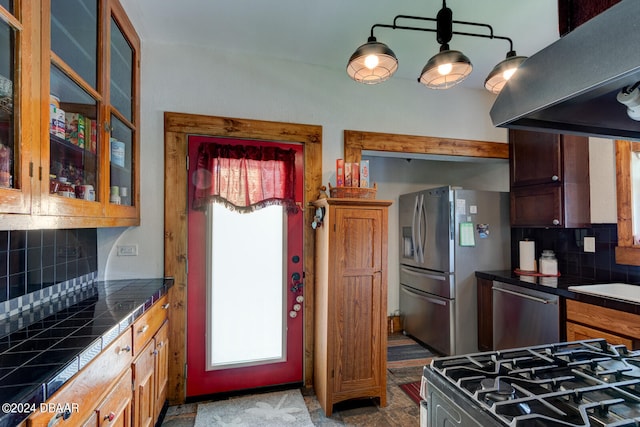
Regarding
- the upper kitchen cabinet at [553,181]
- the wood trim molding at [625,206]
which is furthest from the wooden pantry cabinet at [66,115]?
the wood trim molding at [625,206]

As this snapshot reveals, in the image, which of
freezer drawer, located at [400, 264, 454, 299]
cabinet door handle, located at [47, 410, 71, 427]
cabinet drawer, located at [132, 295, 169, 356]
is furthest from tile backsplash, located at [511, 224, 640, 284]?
cabinet door handle, located at [47, 410, 71, 427]

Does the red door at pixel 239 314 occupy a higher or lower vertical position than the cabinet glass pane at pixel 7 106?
lower

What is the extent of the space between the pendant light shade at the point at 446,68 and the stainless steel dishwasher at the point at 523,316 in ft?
6.19

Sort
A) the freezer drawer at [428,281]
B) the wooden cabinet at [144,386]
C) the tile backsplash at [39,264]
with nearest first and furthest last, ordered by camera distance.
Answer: the tile backsplash at [39,264] < the wooden cabinet at [144,386] < the freezer drawer at [428,281]

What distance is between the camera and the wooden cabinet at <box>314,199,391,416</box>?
7.55ft

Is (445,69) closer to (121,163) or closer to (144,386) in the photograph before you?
(121,163)

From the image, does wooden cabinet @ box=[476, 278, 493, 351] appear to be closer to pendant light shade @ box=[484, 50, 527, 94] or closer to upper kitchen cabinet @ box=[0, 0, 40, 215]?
pendant light shade @ box=[484, 50, 527, 94]

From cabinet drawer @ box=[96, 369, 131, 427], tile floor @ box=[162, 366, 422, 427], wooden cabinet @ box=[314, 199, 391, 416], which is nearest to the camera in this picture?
cabinet drawer @ box=[96, 369, 131, 427]

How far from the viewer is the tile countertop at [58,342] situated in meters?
0.85

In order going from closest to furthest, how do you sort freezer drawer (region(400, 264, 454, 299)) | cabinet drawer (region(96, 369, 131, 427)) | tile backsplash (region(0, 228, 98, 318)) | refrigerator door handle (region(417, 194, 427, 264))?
1. cabinet drawer (region(96, 369, 131, 427))
2. tile backsplash (region(0, 228, 98, 318))
3. freezer drawer (region(400, 264, 454, 299))
4. refrigerator door handle (region(417, 194, 427, 264))

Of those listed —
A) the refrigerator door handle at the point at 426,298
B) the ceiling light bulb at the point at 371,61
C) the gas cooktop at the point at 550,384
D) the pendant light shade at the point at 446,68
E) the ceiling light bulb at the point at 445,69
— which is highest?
the ceiling light bulb at the point at 371,61

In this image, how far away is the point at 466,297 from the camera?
3.17 m

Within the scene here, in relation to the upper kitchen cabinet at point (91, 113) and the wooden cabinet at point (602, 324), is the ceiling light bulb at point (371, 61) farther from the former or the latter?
the wooden cabinet at point (602, 324)

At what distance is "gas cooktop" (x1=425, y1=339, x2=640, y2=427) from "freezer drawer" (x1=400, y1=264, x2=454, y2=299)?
1.93 meters
